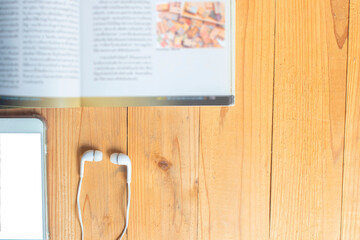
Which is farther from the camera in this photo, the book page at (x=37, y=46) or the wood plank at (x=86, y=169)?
the wood plank at (x=86, y=169)

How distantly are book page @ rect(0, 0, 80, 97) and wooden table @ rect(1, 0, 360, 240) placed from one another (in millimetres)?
123

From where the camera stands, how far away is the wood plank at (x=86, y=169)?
59cm

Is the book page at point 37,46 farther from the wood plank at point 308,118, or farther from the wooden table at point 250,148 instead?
the wood plank at point 308,118

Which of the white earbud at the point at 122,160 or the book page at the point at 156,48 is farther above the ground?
the book page at the point at 156,48

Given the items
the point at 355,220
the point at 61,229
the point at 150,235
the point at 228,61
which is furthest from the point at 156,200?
the point at 355,220

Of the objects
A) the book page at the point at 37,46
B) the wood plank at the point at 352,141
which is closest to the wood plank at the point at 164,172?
the book page at the point at 37,46

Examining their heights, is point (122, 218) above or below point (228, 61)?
below

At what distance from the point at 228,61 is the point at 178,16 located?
0.11 metres

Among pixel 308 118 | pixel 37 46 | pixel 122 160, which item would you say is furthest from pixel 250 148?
pixel 37 46

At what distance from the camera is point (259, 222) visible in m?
0.61

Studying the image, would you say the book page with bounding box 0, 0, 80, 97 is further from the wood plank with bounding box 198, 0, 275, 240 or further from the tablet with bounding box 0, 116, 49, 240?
the wood plank with bounding box 198, 0, 275, 240

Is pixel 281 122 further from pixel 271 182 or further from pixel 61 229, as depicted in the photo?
pixel 61 229

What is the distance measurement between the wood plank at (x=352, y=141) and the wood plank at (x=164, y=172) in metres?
0.31

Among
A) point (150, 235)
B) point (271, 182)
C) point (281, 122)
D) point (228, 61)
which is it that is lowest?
point (150, 235)
